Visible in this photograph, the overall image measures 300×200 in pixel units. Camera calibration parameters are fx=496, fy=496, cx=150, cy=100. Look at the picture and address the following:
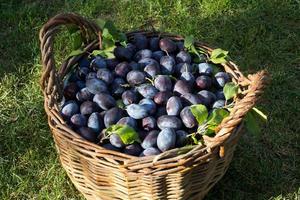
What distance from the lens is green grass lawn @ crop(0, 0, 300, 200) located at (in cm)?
196

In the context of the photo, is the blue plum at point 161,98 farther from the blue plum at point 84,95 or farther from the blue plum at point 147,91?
the blue plum at point 84,95

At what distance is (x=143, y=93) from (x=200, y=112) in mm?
244

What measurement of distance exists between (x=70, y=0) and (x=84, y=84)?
1143mm

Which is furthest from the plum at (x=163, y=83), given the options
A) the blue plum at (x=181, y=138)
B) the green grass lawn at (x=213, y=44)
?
the green grass lawn at (x=213, y=44)

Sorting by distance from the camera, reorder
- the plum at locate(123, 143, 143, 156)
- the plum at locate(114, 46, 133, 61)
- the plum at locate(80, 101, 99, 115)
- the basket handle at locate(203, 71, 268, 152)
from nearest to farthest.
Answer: the basket handle at locate(203, 71, 268, 152) < the plum at locate(123, 143, 143, 156) < the plum at locate(80, 101, 99, 115) < the plum at locate(114, 46, 133, 61)

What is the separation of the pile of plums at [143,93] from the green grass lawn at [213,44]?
40cm

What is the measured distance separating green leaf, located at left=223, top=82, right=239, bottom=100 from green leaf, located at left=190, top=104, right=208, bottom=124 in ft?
0.38

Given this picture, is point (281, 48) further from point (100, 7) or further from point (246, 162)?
point (100, 7)

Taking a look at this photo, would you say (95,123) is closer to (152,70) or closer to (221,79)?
(152,70)

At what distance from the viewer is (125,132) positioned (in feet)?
5.06

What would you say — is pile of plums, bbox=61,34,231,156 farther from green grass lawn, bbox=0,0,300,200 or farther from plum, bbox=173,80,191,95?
green grass lawn, bbox=0,0,300,200

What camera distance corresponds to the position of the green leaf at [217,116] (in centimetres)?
156

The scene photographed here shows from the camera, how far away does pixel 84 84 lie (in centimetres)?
181

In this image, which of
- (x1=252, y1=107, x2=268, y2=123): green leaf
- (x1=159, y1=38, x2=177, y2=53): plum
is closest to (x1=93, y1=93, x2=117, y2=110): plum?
(x1=159, y1=38, x2=177, y2=53): plum
